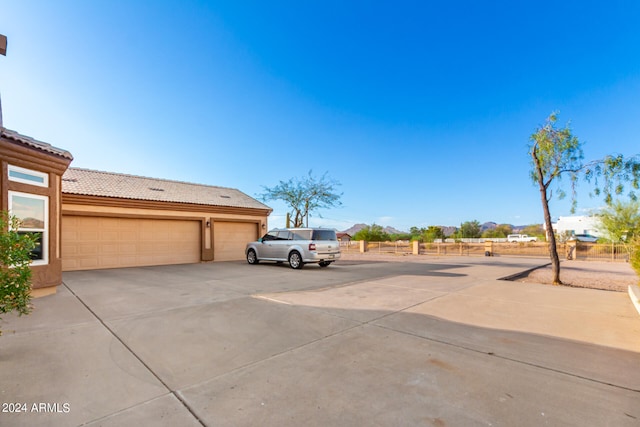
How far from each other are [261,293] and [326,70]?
49.0 ft

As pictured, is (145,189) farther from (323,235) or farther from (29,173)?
(323,235)

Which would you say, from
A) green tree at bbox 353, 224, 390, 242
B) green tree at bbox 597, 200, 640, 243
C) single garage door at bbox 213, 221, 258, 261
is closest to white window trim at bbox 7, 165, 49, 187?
single garage door at bbox 213, 221, 258, 261

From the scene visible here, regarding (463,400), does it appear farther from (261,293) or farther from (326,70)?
(326,70)

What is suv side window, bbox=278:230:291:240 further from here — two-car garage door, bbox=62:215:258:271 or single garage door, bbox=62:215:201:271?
single garage door, bbox=62:215:201:271

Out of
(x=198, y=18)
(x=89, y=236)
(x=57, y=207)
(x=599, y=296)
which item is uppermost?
(x=198, y=18)

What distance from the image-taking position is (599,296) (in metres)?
7.09

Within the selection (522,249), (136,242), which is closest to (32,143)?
(136,242)

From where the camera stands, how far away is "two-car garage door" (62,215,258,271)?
11930 millimetres

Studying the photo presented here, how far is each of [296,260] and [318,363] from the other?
923 cm

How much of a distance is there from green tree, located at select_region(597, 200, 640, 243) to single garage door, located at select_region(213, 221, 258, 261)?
33117 millimetres

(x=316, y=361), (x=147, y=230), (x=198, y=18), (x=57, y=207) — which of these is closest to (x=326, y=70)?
→ (x=198, y=18)

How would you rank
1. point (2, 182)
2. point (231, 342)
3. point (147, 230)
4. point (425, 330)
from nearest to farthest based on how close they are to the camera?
point (231, 342)
point (425, 330)
point (2, 182)
point (147, 230)

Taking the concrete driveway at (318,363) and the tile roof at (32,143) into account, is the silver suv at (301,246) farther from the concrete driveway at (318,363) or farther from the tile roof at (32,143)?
the tile roof at (32,143)

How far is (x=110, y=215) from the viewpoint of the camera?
41.8 feet
